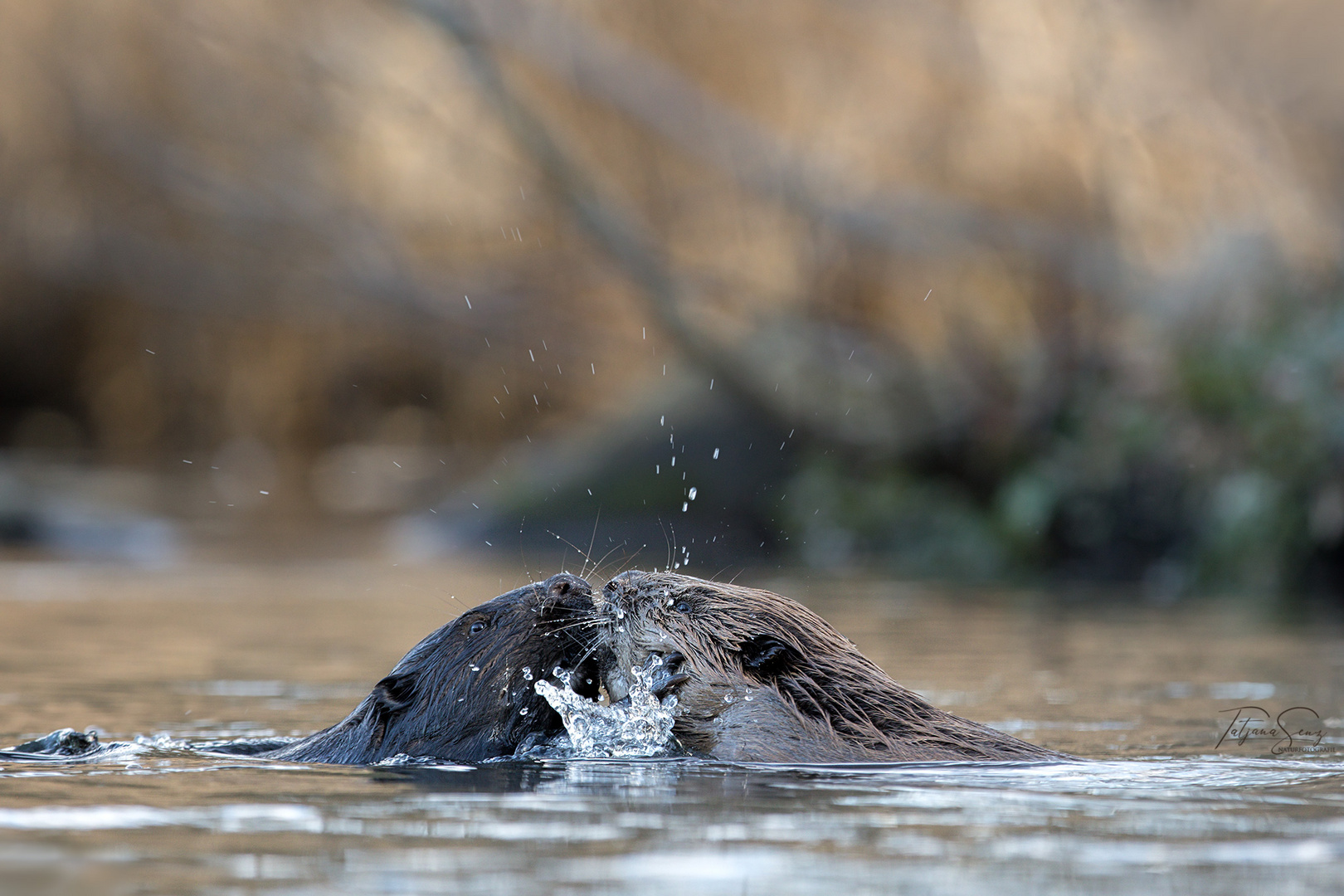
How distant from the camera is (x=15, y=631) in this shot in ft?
23.9

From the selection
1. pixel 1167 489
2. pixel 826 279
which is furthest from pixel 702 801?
pixel 826 279

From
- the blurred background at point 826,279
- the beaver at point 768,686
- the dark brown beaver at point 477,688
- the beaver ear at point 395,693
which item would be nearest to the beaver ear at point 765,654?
the beaver at point 768,686

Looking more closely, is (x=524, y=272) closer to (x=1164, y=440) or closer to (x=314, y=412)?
(x=1164, y=440)

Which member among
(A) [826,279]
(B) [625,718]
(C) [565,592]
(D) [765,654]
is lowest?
(B) [625,718]

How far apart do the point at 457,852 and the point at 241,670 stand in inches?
140

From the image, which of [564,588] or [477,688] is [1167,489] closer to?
[564,588]

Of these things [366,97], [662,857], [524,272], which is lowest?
[662,857]

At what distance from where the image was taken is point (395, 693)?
14.2 feet

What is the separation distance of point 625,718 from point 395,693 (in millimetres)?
530

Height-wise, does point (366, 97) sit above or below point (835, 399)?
above

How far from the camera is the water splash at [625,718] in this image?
4.16m

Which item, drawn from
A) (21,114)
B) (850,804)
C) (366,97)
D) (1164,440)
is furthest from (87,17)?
(850,804)

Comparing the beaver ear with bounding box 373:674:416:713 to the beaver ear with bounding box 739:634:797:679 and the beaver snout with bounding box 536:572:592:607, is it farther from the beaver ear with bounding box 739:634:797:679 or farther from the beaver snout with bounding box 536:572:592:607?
the beaver ear with bounding box 739:634:797:679

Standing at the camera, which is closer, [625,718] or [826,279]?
[625,718]
